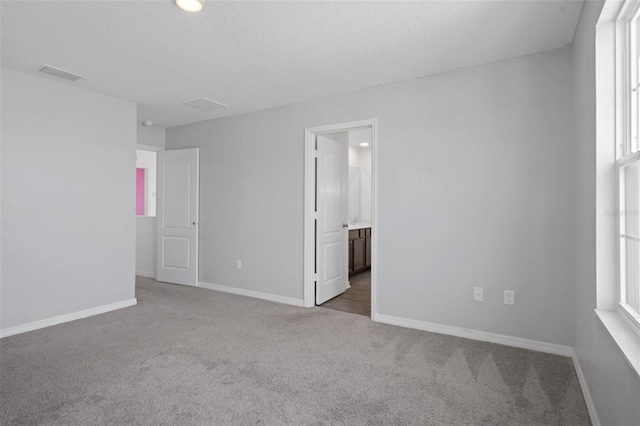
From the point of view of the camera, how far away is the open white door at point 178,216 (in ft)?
16.4

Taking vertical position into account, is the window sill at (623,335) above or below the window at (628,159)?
below

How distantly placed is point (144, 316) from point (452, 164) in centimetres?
349

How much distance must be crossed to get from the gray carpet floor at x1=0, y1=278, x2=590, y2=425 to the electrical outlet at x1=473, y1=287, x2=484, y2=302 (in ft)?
1.22

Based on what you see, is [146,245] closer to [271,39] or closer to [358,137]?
[358,137]

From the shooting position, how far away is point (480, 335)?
9.87ft

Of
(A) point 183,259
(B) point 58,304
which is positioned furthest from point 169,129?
(B) point 58,304

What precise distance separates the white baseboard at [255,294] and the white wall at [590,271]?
2730mm

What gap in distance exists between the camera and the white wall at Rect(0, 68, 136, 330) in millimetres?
3162

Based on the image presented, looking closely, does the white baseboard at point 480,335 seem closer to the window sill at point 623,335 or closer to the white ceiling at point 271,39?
the window sill at point 623,335

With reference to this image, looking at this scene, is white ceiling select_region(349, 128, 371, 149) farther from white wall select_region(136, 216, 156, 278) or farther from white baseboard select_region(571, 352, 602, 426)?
white baseboard select_region(571, 352, 602, 426)

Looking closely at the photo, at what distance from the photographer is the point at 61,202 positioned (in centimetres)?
349

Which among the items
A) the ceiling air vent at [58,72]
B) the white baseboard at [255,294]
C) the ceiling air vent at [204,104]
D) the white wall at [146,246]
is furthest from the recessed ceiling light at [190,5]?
the white wall at [146,246]

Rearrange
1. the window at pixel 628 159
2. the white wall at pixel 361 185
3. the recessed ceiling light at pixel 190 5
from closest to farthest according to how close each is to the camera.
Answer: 1. the window at pixel 628 159
2. the recessed ceiling light at pixel 190 5
3. the white wall at pixel 361 185

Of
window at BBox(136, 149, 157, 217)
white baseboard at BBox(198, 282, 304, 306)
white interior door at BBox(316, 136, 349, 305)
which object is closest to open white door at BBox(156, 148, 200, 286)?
white baseboard at BBox(198, 282, 304, 306)
